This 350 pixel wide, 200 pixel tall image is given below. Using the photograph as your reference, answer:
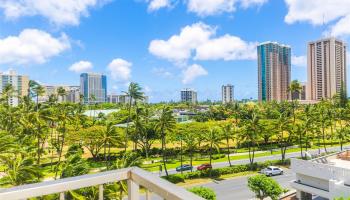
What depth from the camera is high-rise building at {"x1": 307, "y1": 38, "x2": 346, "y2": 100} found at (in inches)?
5000

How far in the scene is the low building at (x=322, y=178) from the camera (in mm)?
18875

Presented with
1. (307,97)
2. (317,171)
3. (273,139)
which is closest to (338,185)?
(317,171)

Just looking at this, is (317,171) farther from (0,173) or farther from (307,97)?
(307,97)

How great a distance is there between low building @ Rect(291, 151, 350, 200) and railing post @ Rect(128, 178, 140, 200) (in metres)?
18.6

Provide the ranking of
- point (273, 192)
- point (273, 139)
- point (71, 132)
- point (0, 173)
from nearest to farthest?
point (273, 192) → point (0, 173) → point (71, 132) → point (273, 139)

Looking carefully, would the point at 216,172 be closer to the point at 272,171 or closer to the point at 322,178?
the point at 272,171

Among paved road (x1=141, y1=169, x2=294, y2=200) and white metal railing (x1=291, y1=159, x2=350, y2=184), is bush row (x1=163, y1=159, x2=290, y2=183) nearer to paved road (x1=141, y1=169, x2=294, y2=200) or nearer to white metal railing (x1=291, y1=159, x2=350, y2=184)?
paved road (x1=141, y1=169, x2=294, y2=200)

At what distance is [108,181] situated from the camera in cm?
259

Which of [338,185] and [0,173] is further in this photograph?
[0,173]

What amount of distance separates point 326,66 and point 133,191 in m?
139

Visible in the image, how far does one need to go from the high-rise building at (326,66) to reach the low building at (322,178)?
111369 mm

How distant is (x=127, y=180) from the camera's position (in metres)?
2.69

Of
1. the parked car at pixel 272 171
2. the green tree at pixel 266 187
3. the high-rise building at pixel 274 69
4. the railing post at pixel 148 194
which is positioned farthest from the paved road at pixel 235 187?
the high-rise building at pixel 274 69

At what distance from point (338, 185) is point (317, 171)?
142cm
